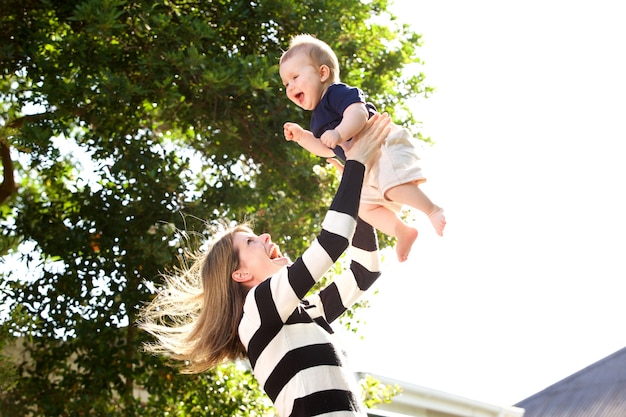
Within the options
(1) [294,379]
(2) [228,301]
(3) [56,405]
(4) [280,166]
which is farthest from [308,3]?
(1) [294,379]

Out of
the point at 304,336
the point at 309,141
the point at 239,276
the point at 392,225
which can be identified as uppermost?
the point at 309,141

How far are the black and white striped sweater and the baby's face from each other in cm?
38

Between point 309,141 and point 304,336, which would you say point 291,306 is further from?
point 309,141

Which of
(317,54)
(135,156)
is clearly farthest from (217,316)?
(135,156)

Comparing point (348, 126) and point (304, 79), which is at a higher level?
point (304, 79)

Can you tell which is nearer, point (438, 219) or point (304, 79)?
point (438, 219)

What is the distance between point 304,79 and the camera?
2.55 m

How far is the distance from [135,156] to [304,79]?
2.79 metres

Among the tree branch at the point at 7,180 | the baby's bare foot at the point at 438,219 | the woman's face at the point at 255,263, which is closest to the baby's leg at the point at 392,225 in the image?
the baby's bare foot at the point at 438,219

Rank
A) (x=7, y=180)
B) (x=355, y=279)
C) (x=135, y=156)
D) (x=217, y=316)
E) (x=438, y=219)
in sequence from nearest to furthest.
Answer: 1. (x=438, y=219)
2. (x=217, y=316)
3. (x=355, y=279)
4. (x=135, y=156)
5. (x=7, y=180)

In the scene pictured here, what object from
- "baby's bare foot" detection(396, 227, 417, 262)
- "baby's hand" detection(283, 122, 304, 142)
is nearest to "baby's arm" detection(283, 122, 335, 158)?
"baby's hand" detection(283, 122, 304, 142)

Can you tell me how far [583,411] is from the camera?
823 cm

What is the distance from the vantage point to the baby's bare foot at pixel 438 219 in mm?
2324

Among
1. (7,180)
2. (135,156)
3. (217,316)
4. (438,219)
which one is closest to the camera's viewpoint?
(438,219)
